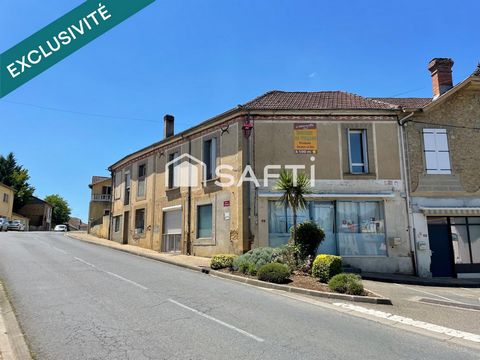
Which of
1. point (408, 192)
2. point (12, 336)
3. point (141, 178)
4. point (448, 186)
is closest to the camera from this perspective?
point (12, 336)

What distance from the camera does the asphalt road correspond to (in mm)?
5676

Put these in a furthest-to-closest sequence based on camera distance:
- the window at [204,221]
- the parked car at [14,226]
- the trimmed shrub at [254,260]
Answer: the parked car at [14,226] → the window at [204,221] → the trimmed shrub at [254,260]

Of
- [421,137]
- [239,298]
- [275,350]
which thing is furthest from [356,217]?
[275,350]

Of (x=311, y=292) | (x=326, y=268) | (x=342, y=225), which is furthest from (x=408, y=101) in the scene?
(x=311, y=292)

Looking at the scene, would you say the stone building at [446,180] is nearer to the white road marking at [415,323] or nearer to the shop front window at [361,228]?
the shop front window at [361,228]

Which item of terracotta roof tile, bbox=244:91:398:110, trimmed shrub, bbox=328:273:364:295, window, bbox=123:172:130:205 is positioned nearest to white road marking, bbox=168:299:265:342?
trimmed shrub, bbox=328:273:364:295

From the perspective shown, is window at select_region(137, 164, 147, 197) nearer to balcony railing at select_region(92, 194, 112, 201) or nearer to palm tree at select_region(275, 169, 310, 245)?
palm tree at select_region(275, 169, 310, 245)

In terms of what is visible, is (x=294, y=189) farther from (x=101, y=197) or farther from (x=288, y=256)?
(x=101, y=197)

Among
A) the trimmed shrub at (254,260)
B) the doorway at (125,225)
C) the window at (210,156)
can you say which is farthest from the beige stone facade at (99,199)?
the trimmed shrub at (254,260)

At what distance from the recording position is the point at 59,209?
274ft

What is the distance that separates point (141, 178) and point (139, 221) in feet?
9.24

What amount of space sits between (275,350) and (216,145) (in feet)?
47.3

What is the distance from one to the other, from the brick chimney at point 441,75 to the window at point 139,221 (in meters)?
18.3

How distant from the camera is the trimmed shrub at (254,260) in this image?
1348 cm
